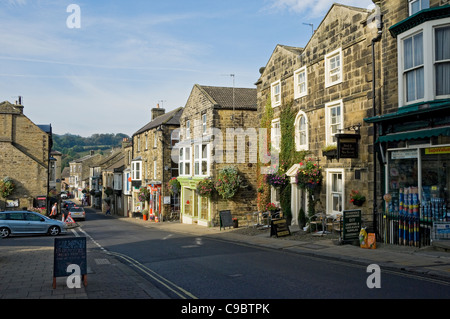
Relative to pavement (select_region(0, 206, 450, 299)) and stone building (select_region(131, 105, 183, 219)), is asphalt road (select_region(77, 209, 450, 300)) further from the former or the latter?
stone building (select_region(131, 105, 183, 219))

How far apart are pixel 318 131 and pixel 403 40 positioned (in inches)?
244

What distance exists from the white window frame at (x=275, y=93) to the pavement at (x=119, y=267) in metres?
9.23

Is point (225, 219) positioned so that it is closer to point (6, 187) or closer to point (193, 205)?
point (193, 205)

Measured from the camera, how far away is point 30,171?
38.7 m

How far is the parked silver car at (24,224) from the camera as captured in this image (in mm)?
23641

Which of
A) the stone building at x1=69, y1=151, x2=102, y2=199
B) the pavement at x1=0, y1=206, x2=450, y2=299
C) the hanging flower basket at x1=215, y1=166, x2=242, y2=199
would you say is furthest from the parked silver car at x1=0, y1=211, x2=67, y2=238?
the stone building at x1=69, y1=151, x2=102, y2=199

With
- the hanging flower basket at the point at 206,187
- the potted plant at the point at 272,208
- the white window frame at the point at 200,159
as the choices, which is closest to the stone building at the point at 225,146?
the white window frame at the point at 200,159

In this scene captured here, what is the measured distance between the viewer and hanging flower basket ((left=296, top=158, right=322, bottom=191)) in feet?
61.8

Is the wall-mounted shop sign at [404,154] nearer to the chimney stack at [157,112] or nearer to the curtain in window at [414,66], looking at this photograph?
the curtain in window at [414,66]

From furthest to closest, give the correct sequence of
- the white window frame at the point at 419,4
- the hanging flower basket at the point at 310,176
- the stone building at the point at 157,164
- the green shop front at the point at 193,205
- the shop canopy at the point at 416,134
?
the stone building at the point at 157,164, the green shop front at the point at 193,205, the hanging flower basket at the point at 310,176, the white window frame at the point at 419,4, the shop canopy at the point at 416,134

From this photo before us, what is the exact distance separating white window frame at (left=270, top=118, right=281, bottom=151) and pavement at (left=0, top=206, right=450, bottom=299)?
7.44 metres

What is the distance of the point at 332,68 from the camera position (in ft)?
61.4

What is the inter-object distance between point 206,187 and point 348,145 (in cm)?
1358
